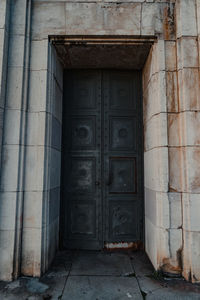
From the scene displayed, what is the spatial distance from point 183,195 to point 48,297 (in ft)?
7.44

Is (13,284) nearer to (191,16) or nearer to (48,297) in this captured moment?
(48,297)

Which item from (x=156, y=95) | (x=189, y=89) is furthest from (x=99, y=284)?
(x=189, y=89)

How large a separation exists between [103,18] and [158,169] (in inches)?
104

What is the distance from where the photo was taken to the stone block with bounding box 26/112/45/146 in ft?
10.4

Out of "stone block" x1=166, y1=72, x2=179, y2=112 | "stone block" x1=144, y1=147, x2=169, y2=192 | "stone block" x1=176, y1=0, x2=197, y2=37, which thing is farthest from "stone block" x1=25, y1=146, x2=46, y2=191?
"stone block" x1=176, y1=0, x2=197, y2=37

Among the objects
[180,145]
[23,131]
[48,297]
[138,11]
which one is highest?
[138,11]

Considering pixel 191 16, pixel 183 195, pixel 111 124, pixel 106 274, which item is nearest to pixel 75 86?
pixel 111 124

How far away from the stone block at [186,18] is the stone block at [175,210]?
101 inches

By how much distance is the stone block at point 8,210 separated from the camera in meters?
2.96

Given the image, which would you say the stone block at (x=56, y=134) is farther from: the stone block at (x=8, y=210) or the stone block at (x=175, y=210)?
the stone block at (x=175, y=210)

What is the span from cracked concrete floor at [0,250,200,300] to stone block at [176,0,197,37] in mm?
3742

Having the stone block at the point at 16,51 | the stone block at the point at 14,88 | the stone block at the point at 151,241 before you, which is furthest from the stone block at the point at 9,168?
the stone block at the point at 151,241

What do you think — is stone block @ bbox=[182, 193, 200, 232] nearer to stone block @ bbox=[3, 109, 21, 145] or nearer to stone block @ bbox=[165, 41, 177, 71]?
stone block @ bbox=[165, 41, 177, 71]

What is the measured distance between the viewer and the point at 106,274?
301 cm
